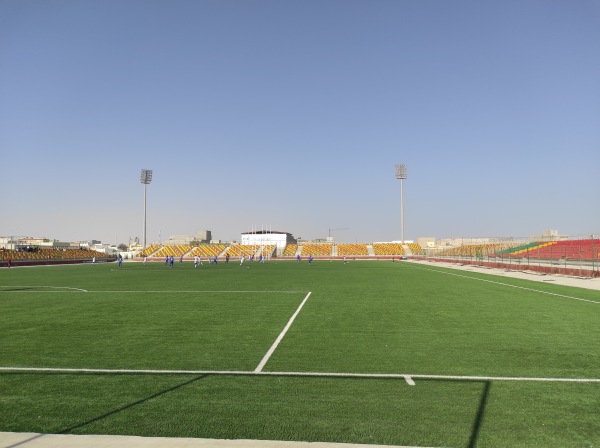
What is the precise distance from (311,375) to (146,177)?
89.3 metres

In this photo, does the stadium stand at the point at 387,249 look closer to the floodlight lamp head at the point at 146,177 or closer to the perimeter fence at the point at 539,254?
the perimeter fence at the point at 539,254

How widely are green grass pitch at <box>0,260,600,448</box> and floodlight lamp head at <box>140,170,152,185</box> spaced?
7998 centimetres

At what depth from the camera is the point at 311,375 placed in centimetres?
604

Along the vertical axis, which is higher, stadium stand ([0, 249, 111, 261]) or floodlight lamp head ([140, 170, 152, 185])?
floodlight lamp head ([140, 170, 152, 185])

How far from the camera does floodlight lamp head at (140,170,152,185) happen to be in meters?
88.2

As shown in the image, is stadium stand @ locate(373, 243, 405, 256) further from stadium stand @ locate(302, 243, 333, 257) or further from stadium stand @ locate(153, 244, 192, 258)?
stadium stand @ locate(153, 244, 192, 258)

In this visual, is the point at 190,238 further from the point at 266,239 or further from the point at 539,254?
the point at 539,254

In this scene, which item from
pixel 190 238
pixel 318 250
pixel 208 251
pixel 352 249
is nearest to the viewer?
pixel 318 250

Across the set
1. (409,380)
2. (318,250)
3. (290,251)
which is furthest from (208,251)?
(409,380)

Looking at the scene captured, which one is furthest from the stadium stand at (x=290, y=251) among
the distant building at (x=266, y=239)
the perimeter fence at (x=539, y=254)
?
the perimeter fence at (x=539, y=254)

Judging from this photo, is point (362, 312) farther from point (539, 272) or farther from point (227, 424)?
point (539, 272)

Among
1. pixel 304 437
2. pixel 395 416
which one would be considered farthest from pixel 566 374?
pixel 304 437

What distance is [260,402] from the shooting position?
16.2ft

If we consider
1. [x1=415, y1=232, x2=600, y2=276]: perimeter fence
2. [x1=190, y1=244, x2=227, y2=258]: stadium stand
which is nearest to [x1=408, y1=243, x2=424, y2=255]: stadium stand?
[x1=415, y1=232, x2=600, y2=276]: perimeter fence
